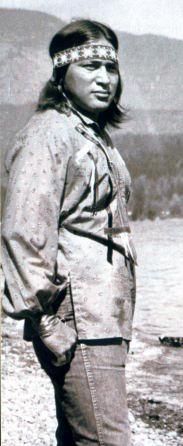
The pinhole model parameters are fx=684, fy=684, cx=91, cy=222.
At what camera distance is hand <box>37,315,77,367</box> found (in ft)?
3.30

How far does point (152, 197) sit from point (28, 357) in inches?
23.3

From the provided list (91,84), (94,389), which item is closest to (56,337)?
(94,389)

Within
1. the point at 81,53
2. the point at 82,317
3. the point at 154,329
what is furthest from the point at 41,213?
the point at 154,329

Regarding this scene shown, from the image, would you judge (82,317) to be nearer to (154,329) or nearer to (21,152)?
(21,152)

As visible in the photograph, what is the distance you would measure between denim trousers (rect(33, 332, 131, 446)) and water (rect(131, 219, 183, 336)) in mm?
A: 548

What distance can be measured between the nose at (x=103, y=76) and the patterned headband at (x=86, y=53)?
0.06 feet

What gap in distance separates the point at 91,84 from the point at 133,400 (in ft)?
3.02

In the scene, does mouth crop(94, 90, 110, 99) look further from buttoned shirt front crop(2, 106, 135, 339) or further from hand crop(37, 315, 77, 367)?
hand crop(37, 315, 77, 367)

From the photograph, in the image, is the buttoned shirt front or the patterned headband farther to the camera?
the patterned headband

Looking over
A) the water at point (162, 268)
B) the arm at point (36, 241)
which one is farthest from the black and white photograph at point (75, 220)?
the water at point (162, 268)

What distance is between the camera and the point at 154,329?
1.93 metres

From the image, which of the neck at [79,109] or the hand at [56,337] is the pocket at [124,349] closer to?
the hand at [56,337]

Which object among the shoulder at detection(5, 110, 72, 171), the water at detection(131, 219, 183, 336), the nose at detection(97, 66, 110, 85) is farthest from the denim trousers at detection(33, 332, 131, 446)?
the water at detection(131, 219, 183, 336)

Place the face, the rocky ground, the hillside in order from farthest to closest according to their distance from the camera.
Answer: the rocky ground → the hillside → the face
